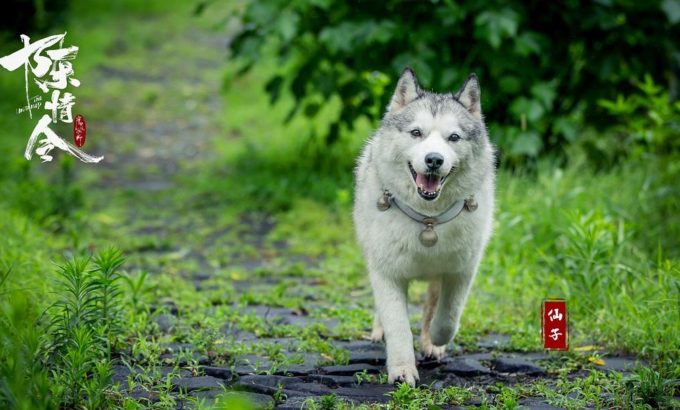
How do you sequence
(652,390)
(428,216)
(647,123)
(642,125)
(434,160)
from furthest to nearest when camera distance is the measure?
(647,123)
(642,125)
(428,216)
(434,160)
(652,390)

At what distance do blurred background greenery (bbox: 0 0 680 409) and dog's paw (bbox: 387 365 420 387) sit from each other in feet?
3.09

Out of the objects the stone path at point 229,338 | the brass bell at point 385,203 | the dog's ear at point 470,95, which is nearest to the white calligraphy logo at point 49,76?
the stone path at point 229,338

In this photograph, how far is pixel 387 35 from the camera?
24.2 feet

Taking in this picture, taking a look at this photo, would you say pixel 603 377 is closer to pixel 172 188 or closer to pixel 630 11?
pixel 630 11

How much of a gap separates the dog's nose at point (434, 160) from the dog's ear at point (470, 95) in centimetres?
55

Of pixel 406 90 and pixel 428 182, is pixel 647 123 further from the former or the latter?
pixel 428 182

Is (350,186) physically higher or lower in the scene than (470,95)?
higher

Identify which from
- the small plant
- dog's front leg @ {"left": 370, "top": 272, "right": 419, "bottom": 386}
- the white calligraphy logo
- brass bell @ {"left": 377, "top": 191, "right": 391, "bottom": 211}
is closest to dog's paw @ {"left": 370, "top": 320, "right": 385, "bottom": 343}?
dog's front leg @ {"left": 370, "top": 272, "right": 419, "bottom": 386}

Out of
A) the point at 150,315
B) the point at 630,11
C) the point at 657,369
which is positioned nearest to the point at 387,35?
the point at 630,11

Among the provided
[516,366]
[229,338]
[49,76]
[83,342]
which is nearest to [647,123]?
[516,366]

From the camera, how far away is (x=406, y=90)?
433 cm

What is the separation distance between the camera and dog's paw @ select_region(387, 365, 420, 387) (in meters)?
3.98

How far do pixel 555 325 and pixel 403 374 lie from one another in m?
1.13

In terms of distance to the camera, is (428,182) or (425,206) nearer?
(428,182)
